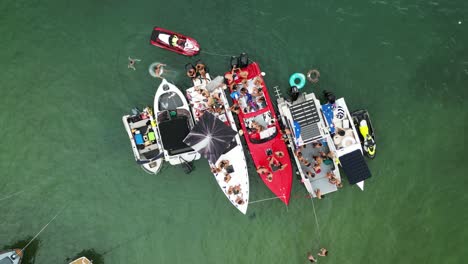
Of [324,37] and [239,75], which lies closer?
[239,75]

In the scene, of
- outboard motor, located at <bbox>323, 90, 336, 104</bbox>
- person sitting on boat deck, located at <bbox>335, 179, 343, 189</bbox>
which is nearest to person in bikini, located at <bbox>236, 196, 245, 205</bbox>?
person sitting on boat deck, located at <bbox>335, 179, 343, 189</bbox>

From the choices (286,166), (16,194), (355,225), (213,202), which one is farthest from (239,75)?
(16,194)

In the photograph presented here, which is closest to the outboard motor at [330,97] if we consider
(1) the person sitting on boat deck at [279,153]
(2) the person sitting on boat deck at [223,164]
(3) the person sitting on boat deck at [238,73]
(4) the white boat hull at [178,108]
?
(1) the person sitting on boat deck at [279,153]

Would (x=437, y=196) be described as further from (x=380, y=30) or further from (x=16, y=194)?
(x=16, y=194)

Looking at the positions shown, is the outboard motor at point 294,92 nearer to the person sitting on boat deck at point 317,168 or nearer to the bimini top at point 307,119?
the bimini top at point 307,119

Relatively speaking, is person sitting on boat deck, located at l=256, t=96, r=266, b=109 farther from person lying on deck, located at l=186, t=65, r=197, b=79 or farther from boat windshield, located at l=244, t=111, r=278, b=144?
person lying on deck, located at l=186, t=65, r=197, b=79

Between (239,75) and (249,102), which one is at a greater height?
(239,75)

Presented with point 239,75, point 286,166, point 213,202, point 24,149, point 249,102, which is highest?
point 239,75
